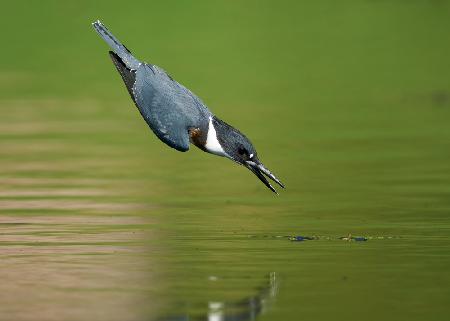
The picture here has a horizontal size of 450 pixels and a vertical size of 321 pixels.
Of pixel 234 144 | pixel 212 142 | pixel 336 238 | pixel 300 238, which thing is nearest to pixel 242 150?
pixel 234 144

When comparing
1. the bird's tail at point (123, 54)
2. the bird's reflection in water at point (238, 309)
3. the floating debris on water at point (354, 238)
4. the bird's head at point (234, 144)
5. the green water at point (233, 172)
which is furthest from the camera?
the bird's tail at point (123, 54)

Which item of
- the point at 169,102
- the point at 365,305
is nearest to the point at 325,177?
the point at 169,102

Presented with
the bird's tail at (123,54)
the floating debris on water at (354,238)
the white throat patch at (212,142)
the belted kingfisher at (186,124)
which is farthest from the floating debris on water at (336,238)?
the bird's tail at (123,54)

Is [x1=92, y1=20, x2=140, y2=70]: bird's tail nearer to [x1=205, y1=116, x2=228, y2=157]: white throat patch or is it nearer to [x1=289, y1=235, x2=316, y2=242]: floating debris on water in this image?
[x1=205, y1=116, x2=228, y2=157]: white throat patch

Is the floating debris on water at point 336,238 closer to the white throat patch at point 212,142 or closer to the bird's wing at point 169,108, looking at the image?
the white throat patch at point 212,142

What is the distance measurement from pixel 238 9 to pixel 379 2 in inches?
98.8

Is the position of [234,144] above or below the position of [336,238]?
above

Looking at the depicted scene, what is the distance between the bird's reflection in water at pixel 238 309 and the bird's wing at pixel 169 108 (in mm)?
2586

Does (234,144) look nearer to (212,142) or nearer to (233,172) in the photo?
(212,142)

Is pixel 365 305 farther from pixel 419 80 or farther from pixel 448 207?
pixel 419 80

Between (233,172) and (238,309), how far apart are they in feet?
20.5

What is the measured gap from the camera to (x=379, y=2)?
94.7ft

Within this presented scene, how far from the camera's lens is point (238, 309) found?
319 inches

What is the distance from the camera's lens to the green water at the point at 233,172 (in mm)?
8629
